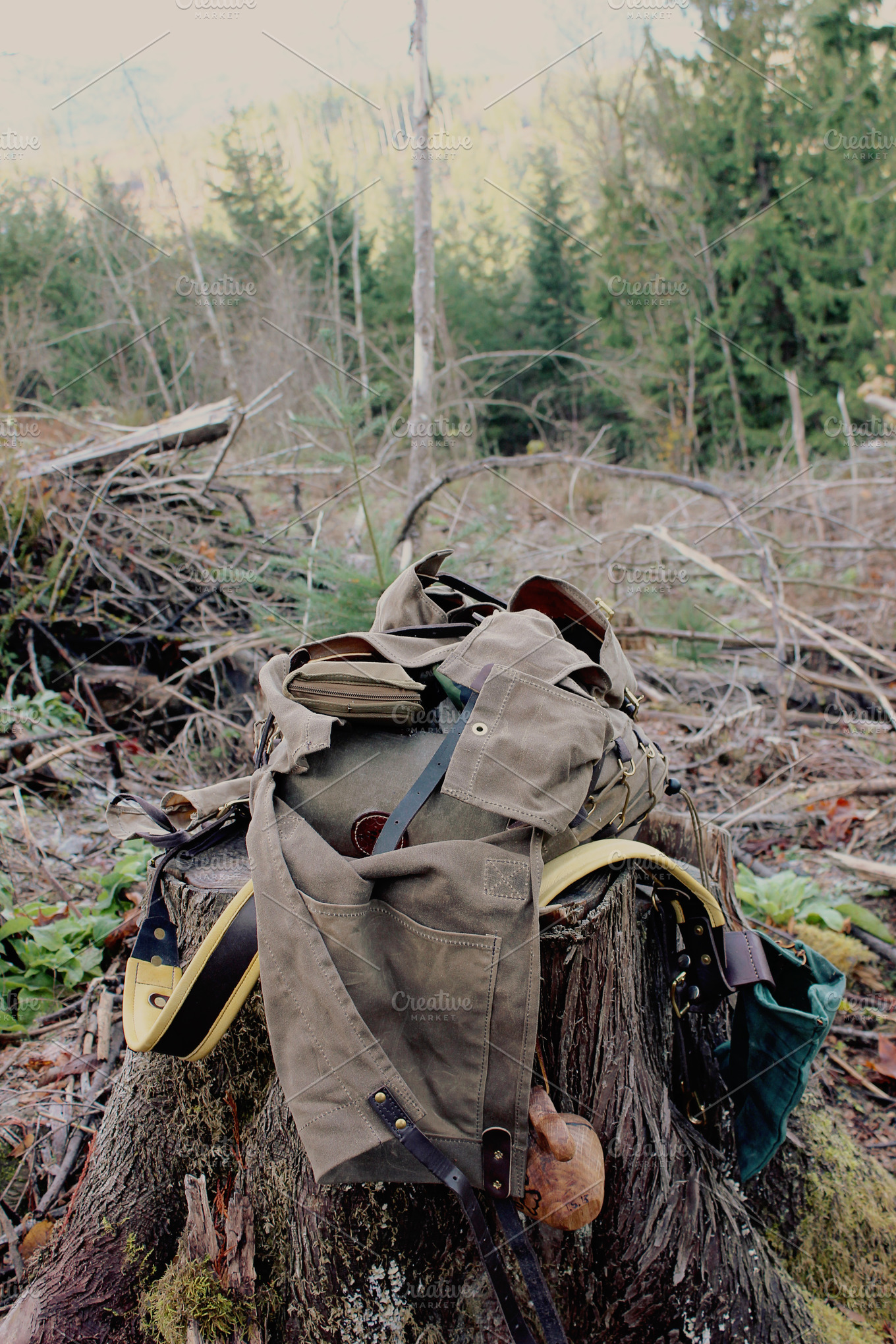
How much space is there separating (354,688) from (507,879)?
45 cm

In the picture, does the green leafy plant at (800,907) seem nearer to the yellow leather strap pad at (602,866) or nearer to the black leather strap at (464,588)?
the yellow leather strap pad at (602,866)

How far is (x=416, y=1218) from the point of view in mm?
1354

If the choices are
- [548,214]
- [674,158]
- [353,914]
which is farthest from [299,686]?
[548,214]

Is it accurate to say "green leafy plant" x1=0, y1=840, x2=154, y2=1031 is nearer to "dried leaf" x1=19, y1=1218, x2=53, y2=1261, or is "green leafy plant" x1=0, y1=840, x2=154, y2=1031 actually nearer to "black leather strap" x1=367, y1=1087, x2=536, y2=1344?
"dried leaf" x1=19, y1=1218, x2=53, y2=1261

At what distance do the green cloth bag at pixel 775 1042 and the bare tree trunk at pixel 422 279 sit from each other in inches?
184

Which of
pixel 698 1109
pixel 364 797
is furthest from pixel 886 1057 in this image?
pixel 364 797

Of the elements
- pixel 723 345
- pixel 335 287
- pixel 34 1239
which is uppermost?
pixel 335 287

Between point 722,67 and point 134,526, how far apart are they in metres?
14.8

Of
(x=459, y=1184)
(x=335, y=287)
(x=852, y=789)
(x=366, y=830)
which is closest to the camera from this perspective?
(x=459, y=1184)

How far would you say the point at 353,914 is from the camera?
1.22 meters

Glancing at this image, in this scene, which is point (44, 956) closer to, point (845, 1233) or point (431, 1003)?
point (431, 1003)

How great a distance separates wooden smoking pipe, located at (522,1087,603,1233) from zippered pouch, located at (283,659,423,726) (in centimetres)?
73

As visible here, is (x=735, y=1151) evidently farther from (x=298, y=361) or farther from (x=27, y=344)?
(x=298, y=361)

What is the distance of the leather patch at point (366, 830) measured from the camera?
139cm
